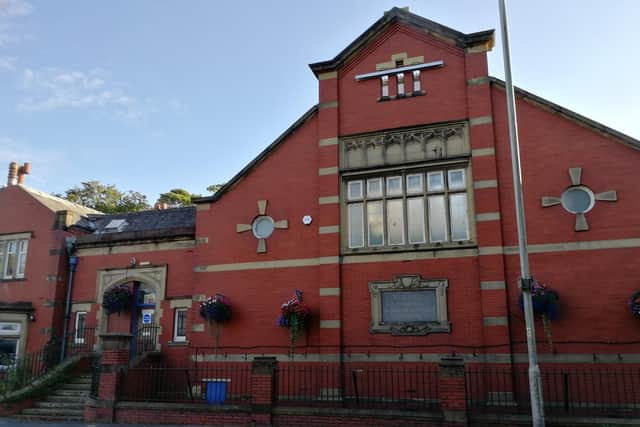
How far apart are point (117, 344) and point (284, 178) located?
7.25 metres

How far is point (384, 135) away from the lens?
17.9m

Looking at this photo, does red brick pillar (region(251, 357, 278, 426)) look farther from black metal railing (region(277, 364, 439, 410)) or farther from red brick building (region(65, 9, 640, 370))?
red brick building (region(65, 9, 640, 370))

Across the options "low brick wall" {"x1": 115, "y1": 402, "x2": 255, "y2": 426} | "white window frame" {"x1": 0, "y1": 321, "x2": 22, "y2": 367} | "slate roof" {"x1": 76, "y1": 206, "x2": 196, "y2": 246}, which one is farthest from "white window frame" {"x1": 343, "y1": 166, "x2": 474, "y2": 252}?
"white window frame" {"x1": 0, "y1": 321, "x2": 22, "y2": 367}

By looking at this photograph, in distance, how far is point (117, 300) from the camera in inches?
795

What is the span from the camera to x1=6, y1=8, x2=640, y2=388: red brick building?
605 inches

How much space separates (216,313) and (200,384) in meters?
2.29

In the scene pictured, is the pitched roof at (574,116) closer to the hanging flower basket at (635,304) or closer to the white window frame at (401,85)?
the white window frame at (401,85)

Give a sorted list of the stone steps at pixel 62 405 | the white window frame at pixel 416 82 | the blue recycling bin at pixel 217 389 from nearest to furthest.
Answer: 1. the stone steps at pixel 62 405
2. the blue recycling bin at pixel 217 389
3. the white window frame at pixel 416 82

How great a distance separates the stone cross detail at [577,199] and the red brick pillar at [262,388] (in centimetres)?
859

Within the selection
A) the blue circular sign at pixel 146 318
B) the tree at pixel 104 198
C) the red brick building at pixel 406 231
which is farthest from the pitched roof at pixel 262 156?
the tree at pixel 104 198

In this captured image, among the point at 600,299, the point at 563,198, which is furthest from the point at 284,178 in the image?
the point at 600,299

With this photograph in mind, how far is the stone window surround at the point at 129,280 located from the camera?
20234 millimetres

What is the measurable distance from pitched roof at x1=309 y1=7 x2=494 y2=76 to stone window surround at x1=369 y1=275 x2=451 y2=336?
286 inches

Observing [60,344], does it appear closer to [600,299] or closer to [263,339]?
[263,339]
